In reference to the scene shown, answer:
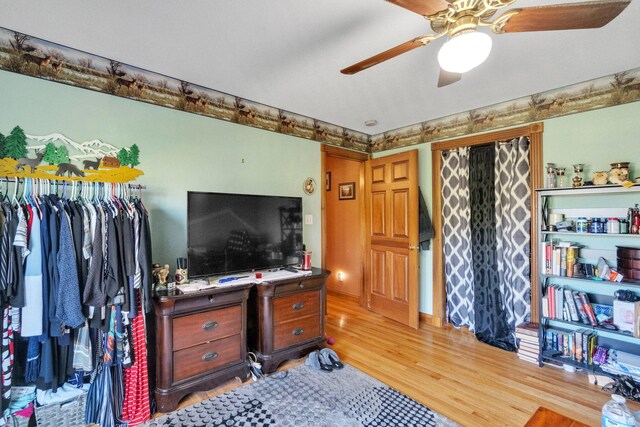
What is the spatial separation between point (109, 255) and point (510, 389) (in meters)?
2.98

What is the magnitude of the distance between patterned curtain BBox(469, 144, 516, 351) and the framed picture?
1.71m

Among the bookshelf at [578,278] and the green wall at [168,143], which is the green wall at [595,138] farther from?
the green wall at [168,143]

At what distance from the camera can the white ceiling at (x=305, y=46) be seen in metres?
1.67

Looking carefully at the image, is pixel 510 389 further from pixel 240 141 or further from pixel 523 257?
pixel 240 141

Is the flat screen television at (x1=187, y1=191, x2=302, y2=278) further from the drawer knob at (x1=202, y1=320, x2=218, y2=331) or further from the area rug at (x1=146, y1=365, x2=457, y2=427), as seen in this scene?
the area rug at (x1=146, y1=365, x2=457, y2=427)

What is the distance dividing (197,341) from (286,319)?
0.74m

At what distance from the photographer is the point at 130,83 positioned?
7.53ft

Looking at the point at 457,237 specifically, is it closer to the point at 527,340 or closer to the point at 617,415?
the point at 527,340

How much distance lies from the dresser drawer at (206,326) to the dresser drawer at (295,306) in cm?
33

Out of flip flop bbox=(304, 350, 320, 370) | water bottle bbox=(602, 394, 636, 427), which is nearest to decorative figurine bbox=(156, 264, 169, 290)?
flip flop bbox=(304, 350, 320, 370)

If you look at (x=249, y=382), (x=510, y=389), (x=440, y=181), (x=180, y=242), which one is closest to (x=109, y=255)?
(x=180, y=242)

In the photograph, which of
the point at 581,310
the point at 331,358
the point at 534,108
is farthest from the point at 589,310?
the point at 331,358

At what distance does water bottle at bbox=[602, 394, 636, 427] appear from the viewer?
44.1 inches

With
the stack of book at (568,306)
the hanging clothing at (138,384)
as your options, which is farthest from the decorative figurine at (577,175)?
the hanging clothing at (138,384)
